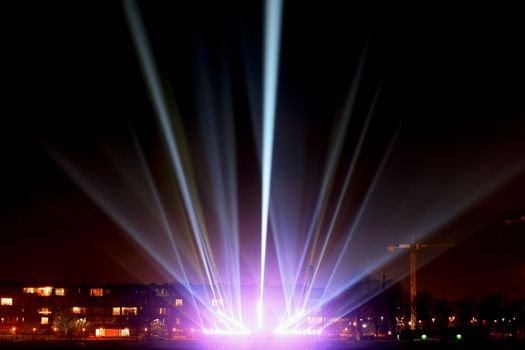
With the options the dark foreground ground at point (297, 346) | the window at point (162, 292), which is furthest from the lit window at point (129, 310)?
the dark foreground ground at point (297, 346)

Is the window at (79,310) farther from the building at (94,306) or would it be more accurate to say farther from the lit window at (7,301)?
the lit window at (7,301)

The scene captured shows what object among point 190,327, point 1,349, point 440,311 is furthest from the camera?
point 190,327

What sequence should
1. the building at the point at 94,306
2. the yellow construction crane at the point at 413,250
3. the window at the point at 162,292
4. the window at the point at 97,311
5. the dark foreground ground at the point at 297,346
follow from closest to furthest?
the dark foreground ground at the point at 297,346
the yellow construction crane at the point at 413,250
the building at the point at 94,306
the window at the point at 97,311
the window at the point at 162,292

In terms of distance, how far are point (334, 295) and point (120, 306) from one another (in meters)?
37.6

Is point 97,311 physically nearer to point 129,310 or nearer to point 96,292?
point 96,292

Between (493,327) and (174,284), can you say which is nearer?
(493,327)

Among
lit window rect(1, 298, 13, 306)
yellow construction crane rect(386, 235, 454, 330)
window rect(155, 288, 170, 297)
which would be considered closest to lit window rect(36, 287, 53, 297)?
lit window rect(1, 298, 13, 306)

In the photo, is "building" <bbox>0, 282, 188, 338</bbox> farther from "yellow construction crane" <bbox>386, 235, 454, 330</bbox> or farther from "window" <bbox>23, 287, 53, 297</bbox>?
"yellow construction crane" <bbox>386, 235, 454, 330</bbox>

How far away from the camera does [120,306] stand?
116 meters

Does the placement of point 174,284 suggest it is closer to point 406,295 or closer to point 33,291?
point 33,291

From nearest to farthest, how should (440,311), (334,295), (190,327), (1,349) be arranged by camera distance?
(1,349) < (440,311) < (334,295) < (190,327)

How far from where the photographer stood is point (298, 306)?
375 ft

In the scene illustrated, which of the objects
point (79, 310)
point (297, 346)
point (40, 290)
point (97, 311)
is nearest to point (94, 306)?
point (97, 311)

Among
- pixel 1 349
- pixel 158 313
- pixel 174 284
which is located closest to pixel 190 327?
pixel 158 313
